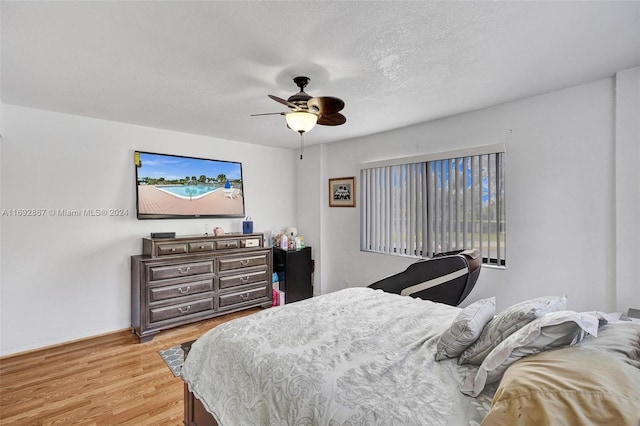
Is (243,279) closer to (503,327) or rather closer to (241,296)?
(241,296)

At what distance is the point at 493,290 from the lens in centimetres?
307

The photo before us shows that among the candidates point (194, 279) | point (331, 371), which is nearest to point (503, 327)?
point (331, 371)

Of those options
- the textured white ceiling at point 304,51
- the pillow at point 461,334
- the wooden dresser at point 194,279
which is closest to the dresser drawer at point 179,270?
the wooden dresser at point 194,279

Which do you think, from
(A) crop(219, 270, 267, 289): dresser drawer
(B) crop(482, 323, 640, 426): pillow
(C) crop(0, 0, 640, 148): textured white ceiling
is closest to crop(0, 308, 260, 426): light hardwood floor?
(A) crop(219, 270, 267, 289): dresser drawer

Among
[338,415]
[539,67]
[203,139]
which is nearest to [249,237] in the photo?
[203,139]

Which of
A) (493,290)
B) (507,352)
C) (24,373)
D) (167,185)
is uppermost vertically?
(167,185)

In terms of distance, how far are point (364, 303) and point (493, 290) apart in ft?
5.40

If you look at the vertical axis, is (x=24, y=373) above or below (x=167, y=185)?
below

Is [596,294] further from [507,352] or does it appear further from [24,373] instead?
[24,373]

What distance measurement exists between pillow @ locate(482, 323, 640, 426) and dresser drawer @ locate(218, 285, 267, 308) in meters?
3.47

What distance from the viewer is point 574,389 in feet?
2.62

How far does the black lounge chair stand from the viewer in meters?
2.71

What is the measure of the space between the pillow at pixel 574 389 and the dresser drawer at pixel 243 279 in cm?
345

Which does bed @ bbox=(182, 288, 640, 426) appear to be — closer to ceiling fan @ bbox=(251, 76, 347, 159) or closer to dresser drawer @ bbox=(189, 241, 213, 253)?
ceiling fan @ bbox=(251, 76, 347, 159)
